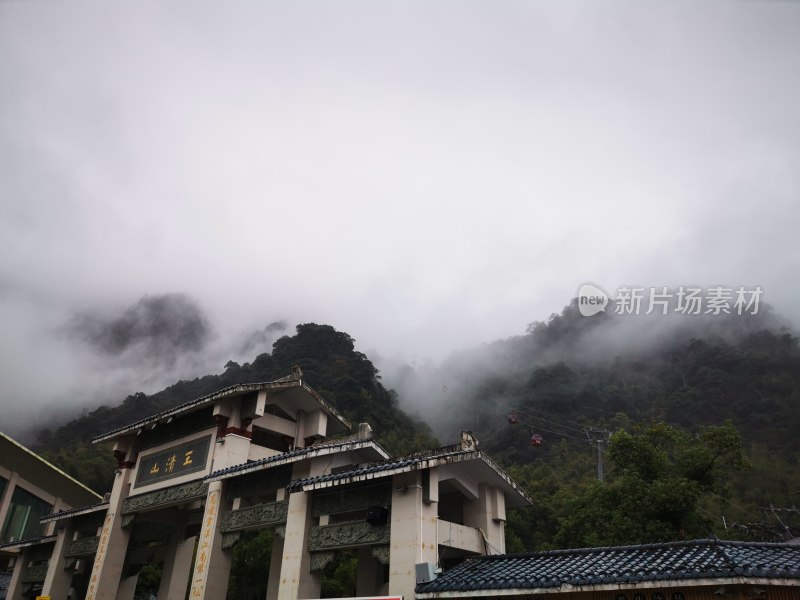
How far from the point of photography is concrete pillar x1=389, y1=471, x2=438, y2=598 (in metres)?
12.6

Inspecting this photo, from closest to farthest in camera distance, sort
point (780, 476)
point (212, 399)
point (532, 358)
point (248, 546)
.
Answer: point (212, 399) < point (248, 546) < point (780, 476) < point (532, 358)

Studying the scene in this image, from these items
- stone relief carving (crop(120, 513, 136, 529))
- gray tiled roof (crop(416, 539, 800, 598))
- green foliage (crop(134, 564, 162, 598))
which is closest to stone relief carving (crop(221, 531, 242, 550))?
stone relief carving (crop(120, 513, 136, 529))

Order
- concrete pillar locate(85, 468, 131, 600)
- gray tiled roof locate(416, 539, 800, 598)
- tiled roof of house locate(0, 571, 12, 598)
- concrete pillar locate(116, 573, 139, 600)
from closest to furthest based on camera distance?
gray tiled roof locate(416, 539, 800, 598) < concrete pillar locate(85, 468, 131, 600) < concrete pillar locate(116, 573, 139, 600) < tiled roof of house locate(0, 571, 12, 598)

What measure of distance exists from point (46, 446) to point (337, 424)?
209 feet

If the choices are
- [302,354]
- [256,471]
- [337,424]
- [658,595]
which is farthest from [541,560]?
[302,354]

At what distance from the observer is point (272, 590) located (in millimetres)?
17125

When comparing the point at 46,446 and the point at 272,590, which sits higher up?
the point at 46,446

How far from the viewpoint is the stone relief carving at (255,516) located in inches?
618

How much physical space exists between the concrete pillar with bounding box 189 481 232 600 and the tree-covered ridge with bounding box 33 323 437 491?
1537 inches

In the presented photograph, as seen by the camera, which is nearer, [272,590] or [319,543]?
[319,543]

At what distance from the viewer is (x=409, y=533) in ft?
42.5

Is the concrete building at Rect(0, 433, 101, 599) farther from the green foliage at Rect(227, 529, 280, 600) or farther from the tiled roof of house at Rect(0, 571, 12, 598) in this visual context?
the green foliage at Rect(227, 529, 280, 600)

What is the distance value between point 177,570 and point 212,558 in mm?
6634

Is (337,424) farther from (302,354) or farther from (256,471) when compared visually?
(302,354)
